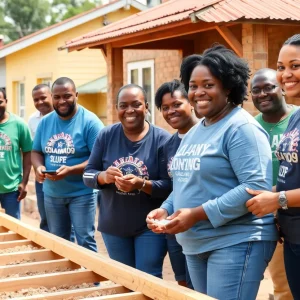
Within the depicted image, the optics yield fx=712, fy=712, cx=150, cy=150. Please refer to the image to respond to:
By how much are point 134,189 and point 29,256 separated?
916 millimetres

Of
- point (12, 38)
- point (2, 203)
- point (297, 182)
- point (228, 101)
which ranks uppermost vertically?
point (12, 38)

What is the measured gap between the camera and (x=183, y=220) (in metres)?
3.62

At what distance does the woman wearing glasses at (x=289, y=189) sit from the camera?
3.54 metres

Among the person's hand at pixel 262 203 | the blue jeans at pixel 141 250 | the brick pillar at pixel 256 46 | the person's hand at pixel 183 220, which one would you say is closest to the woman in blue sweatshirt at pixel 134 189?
the blue jeans at pixel 141 250

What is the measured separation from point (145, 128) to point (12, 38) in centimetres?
6129

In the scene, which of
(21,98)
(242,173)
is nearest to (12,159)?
(242,173)

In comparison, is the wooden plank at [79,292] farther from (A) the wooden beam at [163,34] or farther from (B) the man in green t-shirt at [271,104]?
(A) the wooden beam at [163,34]

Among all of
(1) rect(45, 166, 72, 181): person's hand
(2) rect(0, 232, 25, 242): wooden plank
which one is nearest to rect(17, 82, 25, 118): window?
(1) rect(45, 166, 72, 181): person's hand

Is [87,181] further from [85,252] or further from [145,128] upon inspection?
[85,252]

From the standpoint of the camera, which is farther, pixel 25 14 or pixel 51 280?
pixel 25 14

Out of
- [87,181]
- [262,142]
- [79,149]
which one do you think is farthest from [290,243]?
[79,149]

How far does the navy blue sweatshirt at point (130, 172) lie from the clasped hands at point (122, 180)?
0.59 ft

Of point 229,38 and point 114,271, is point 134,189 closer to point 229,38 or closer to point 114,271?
point 114,271

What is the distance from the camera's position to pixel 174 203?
13.0ft
